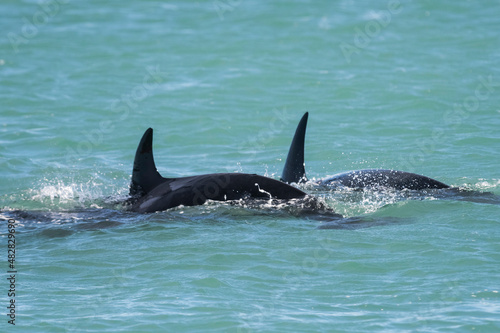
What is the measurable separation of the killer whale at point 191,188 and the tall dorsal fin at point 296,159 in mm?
1446

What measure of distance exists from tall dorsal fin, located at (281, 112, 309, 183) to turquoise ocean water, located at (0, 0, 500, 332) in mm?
781

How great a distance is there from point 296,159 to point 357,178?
0.84 m

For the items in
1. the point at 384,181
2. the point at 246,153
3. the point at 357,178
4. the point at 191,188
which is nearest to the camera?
the point at 191,188

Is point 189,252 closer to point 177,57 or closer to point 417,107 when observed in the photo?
point 417,107

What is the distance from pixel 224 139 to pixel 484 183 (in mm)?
5651

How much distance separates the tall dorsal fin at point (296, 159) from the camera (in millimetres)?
10312

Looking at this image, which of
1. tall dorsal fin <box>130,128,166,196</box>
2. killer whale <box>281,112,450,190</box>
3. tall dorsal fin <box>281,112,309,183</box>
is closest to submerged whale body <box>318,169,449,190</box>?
killer whale <box>281,112,450,190</box>

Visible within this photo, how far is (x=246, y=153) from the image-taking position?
14.2 m

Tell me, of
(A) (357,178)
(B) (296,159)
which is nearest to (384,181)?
(A) (357,178)

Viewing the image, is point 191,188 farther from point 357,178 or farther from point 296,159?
Result: point 357,178

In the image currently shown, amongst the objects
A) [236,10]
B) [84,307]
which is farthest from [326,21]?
[84,307]

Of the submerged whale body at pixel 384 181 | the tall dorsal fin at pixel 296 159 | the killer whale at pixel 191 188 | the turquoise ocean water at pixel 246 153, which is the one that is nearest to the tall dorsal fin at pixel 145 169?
the killer whale at pixel 191 188

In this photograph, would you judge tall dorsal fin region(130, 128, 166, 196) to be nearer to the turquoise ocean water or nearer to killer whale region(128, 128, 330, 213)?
killer whale region(128, 128, 330, 213)

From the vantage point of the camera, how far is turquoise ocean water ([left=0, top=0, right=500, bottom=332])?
6.90 meters
